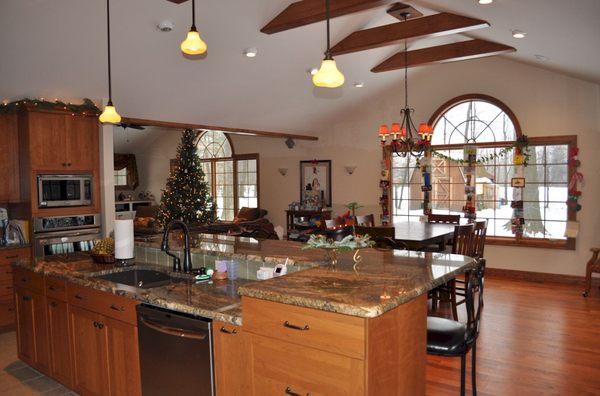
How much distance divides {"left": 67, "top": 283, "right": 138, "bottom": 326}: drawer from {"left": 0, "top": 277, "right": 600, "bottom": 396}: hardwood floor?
A: 84 centimetres

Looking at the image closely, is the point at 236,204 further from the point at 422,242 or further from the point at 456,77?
the point at 422,242

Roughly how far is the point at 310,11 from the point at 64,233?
11.8ft

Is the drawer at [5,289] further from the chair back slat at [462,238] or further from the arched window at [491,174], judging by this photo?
the arched window at [491,174]

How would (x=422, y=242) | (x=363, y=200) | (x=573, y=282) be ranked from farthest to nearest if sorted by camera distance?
(x=363, y=200) < (x=573, y=282) < (x=422, y=242)

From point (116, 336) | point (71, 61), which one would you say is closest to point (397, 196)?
point (71, 61)

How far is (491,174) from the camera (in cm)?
752

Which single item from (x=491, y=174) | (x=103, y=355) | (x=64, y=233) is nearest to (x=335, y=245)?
(x=103, y=355)

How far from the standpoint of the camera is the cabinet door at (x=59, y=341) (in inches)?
127

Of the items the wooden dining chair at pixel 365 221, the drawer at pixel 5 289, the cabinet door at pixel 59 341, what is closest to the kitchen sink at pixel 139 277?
the cabinet door at pixel 59 341

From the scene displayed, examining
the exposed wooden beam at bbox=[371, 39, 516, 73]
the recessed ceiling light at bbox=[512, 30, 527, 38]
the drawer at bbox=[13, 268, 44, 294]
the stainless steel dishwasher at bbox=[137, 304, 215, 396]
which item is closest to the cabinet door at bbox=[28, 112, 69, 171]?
the drawer at bbox=[13, 268, 44, 294]

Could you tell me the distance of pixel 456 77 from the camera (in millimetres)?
7711

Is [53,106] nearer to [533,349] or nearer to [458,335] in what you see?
[458,335]

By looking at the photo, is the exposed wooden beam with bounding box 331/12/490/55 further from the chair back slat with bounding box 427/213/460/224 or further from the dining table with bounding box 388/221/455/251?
the chair back slat with bounding box 427/213/460/224

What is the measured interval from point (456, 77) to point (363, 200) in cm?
275
